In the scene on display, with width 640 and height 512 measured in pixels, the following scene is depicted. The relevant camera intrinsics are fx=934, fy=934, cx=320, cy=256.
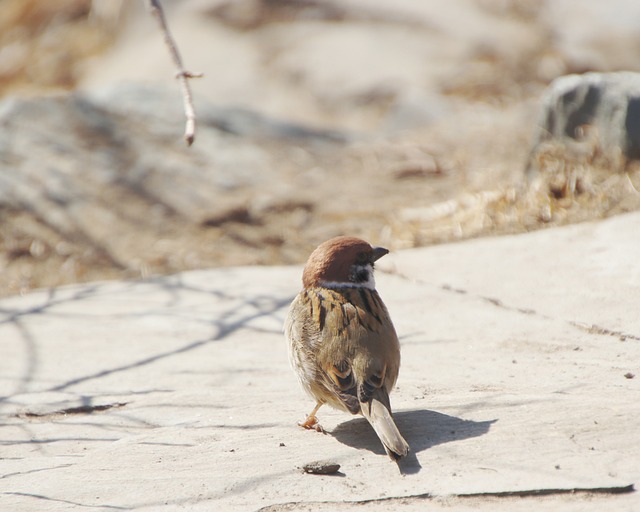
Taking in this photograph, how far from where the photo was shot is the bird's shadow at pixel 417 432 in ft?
11.3

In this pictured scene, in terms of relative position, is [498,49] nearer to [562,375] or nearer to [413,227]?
[413,227]

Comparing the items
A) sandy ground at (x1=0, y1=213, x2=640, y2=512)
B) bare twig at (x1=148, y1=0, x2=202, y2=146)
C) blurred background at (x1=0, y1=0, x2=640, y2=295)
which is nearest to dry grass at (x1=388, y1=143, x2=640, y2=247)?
blurred background at (x1=0, y1=0, x2=640, y2=295)

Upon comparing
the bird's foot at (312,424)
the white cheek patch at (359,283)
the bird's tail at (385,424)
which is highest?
the white cheek patch at (359,283)

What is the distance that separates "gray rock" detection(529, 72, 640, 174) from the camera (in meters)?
7.35

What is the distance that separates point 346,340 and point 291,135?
687 cm

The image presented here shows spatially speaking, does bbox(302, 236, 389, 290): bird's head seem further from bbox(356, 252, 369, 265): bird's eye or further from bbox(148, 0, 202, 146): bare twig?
bbox(148, 0, 202, 146): bare twig

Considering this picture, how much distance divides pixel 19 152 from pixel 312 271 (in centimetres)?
595

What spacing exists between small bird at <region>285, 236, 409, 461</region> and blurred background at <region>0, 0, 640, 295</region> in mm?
3116

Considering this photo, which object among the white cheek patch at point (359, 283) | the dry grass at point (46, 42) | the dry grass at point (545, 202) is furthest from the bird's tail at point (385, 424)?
the dry grass at point (46, 42)

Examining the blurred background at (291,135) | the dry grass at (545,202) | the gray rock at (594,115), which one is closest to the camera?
the dry grass at (545,202)

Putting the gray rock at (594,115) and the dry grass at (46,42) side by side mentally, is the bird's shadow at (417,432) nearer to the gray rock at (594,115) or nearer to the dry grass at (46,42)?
the gray rock at (594,115)

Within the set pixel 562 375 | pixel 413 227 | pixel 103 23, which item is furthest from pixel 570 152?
pixel 103 23

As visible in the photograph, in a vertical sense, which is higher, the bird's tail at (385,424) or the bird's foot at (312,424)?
the bird's tail at (385,424)

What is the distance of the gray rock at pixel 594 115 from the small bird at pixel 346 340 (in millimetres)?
3785
